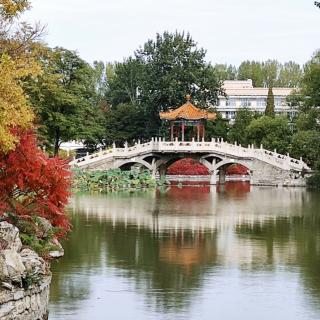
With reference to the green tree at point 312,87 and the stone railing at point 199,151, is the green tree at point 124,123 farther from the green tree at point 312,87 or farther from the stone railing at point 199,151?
the green tree at point 312,87

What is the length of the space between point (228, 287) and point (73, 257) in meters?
4.75

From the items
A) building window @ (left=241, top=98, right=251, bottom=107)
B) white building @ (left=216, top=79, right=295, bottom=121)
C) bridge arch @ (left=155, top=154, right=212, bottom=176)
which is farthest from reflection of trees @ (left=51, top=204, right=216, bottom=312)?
building window @ (left=241, top=98, right=251, bottom=107)

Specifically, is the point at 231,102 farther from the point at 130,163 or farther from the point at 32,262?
the point at 32,262

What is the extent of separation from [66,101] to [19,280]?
35.8 metres

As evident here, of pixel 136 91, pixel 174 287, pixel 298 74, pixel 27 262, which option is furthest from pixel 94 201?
pixel 298 74

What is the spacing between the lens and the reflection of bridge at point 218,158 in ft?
167

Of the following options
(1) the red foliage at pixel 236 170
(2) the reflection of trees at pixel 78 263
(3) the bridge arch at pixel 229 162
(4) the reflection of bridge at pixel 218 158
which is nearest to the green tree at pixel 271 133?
(1) the red foliage at pixel 236 170

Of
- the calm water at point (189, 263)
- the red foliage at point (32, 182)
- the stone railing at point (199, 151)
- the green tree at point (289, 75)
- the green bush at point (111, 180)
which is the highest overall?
the green tree at point (289, 75)

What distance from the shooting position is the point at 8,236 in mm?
12969

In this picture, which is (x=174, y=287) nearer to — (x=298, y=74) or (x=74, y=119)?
(x=74, y=119)

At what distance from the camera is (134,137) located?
64.0m

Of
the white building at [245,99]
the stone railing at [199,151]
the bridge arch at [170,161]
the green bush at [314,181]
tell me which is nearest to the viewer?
the green bush at [314,181]

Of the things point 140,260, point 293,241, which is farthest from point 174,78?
point 140,260

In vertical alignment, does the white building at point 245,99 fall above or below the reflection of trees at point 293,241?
above
